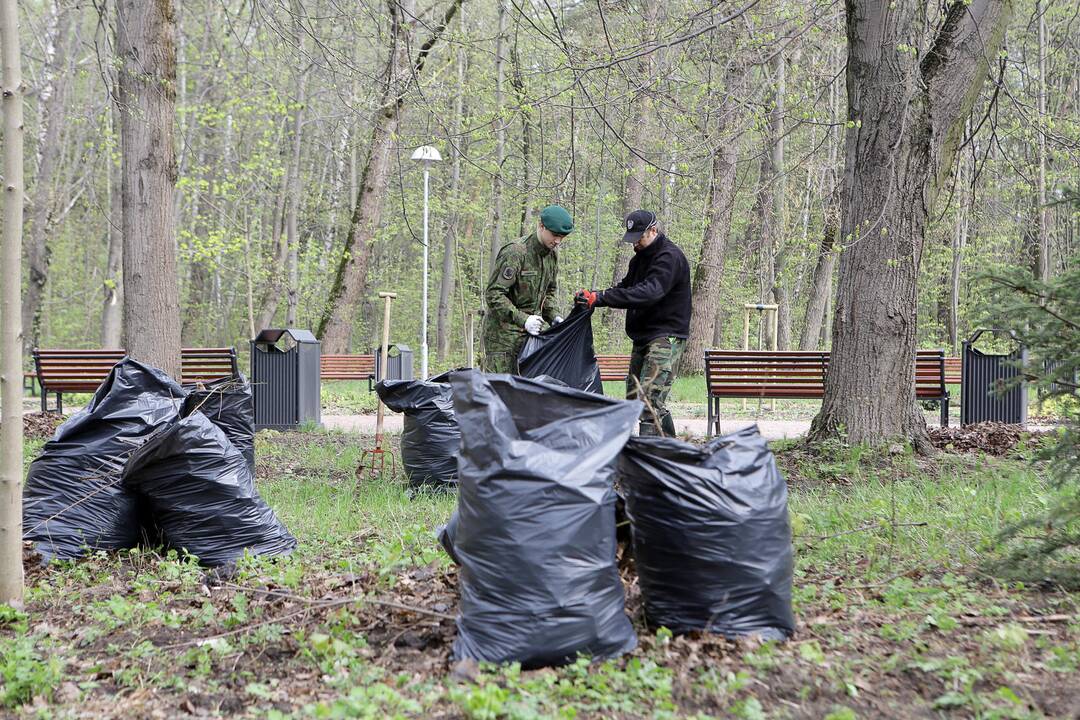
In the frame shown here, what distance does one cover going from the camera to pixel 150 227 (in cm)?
781

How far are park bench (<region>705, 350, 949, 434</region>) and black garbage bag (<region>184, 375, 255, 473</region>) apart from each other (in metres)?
4.96

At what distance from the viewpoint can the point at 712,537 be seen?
3.04m

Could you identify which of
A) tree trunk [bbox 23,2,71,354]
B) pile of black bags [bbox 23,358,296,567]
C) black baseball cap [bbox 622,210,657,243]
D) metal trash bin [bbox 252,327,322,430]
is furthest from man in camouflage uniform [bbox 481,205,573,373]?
tree trunk [bbox 23,2,71,354]

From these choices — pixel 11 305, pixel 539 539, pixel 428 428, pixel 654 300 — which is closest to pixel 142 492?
pixel 11 305

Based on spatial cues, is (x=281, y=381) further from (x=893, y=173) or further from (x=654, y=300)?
(x=893, y=173)

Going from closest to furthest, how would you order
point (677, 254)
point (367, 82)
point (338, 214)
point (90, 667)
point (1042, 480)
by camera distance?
point (90, 667) < point (1042, 480) < point (677, 254) < point (367, 82) < point (338, 214)

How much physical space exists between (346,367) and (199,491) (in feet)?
41.3

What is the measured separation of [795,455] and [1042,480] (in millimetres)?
1739

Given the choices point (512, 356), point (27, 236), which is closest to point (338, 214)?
point (27, 236)

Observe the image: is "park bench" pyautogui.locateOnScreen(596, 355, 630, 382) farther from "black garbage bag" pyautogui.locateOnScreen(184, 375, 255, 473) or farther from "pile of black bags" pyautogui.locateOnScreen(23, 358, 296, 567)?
"pile of black bags" pyautogui.locateOnScreen(23, 358, 296, 567)

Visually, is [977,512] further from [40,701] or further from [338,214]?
[338,214]

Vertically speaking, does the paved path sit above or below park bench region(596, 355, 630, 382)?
below

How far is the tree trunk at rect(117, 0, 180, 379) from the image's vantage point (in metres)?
7.52

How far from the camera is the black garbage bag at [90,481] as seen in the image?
14.8 ft
